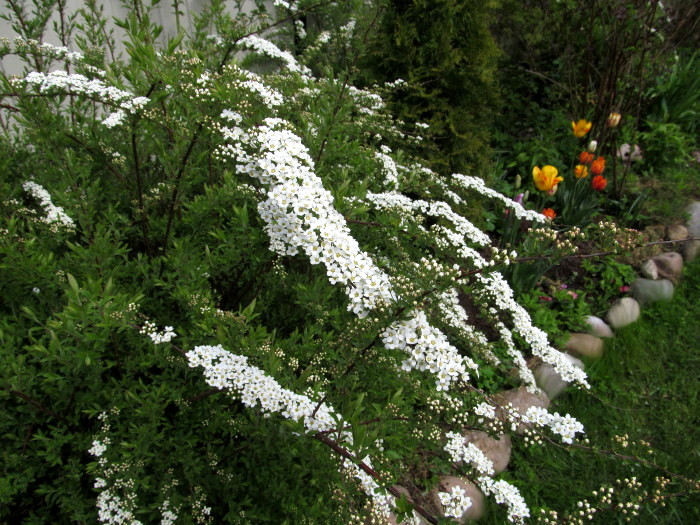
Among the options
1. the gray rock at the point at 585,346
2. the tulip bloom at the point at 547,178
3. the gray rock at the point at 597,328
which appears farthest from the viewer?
the tulip bloom at the point at 547,178

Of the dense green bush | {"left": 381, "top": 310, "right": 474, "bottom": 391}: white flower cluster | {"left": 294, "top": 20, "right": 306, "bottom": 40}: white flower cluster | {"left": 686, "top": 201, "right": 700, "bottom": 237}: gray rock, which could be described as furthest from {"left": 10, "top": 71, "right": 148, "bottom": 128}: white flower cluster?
{"left": 686, "top": 201, "right": 700, "bottom": 237}: gray rock

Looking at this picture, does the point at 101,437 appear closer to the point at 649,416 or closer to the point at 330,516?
the point at 330,516

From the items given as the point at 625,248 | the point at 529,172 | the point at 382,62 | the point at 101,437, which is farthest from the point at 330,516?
the point at 529,172

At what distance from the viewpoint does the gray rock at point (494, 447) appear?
8.63 feet

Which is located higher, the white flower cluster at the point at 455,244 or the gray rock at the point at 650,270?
the white flower cluster at the point at 455,244

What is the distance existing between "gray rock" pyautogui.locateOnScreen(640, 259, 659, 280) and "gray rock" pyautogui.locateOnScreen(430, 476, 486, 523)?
257 centimetres

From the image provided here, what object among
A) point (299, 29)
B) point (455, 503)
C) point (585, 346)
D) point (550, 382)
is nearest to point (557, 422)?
point (455, 503)

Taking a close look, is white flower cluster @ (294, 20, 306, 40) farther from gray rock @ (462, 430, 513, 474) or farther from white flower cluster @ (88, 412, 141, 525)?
white flower cluster @ (88, 412, 141, 525)

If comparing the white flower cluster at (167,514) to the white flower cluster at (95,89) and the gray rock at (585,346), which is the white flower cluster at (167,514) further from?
the gray rock at (585,346)

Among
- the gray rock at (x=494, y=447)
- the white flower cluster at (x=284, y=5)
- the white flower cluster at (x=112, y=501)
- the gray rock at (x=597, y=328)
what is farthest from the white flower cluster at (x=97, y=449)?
the gray rock at (x=597, y=328)

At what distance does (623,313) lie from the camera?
3.65m

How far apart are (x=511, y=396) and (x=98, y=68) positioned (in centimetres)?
280

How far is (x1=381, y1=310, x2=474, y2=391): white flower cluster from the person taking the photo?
1383mm

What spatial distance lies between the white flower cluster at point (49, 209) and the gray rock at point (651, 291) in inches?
157
